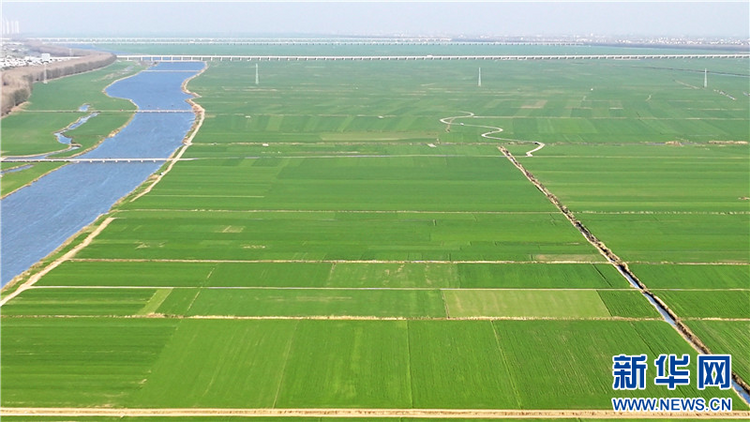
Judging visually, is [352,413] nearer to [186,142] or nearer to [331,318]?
[331,318]

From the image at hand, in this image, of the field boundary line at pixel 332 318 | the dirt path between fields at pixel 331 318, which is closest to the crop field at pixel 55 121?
the dirt path between fields at pixel 331 318

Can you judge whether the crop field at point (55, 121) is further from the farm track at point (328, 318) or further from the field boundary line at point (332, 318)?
the field boundary line at point (332, 318)

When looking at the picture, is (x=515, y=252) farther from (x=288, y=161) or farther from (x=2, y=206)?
(x=2, y=206)

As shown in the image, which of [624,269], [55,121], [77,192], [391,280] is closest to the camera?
[391,280]

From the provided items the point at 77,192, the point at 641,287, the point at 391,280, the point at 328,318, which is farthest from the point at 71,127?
the point at 641,287

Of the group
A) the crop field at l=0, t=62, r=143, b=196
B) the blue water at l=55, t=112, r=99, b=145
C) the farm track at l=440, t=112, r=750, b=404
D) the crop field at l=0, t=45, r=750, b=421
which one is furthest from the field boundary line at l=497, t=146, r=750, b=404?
the blue water at l=55, t=112, r=99, b=145

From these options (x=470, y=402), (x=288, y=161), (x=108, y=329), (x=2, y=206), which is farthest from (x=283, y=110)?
(x=470, y=402)

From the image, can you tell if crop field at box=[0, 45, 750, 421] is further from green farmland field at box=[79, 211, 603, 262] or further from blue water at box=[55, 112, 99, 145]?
blue water at box=[55, 112, 99, 145]
